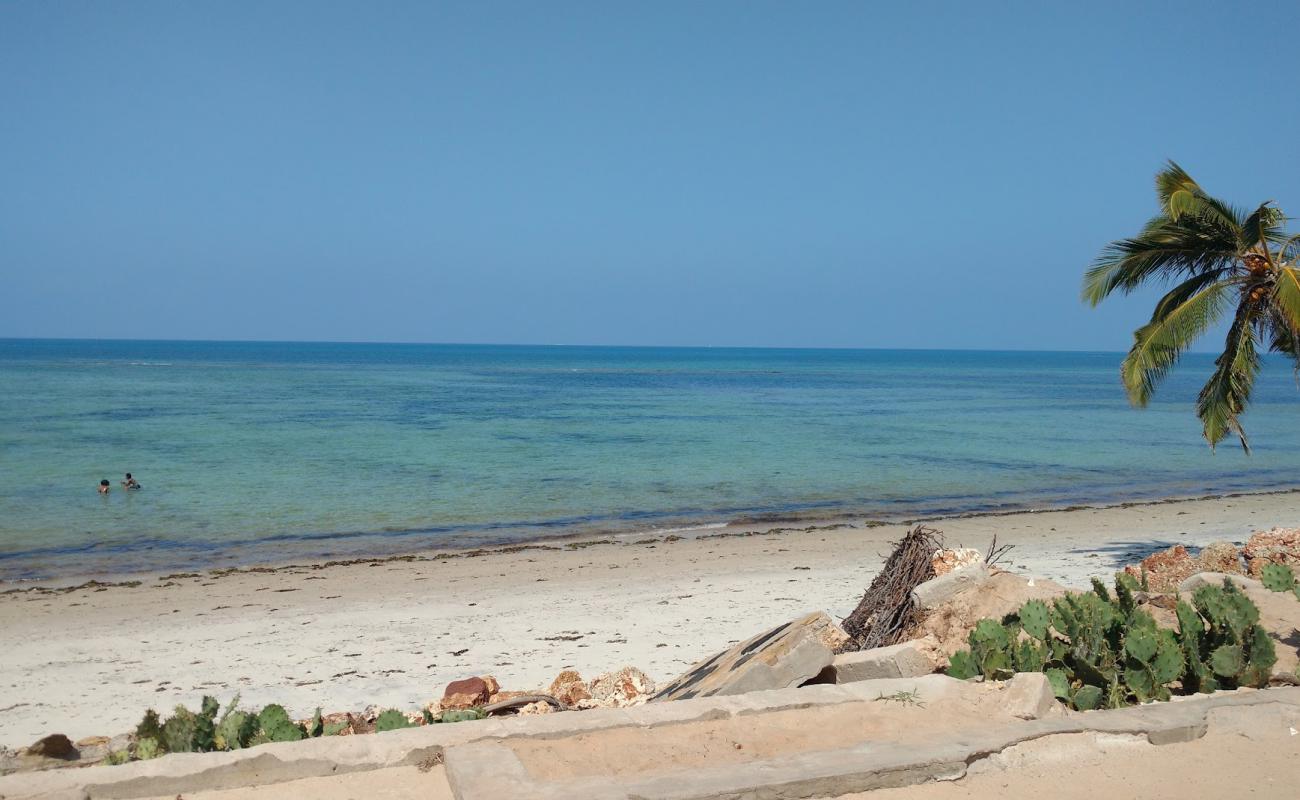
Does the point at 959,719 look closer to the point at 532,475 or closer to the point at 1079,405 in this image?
the point at 532,475

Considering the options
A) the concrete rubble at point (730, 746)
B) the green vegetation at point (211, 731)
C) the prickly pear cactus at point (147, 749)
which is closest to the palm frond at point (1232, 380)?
the concrete rubble at point (730, 746)

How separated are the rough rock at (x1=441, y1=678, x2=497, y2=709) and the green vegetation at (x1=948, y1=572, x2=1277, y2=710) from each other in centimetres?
354

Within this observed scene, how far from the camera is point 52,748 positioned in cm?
559

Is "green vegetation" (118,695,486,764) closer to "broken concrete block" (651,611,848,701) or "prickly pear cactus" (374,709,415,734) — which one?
"prickly pear cactus" (374,709,415,734)

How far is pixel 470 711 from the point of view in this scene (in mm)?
6188

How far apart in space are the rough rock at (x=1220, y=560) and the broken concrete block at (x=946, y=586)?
11.4 feet

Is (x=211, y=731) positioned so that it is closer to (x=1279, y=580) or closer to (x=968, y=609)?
(x=968, y=609)

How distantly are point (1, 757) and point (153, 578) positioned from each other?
10595 millimetres

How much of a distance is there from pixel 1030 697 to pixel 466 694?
4.16m

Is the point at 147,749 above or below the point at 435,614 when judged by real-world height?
above

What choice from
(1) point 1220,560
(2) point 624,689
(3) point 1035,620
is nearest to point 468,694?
(2) point 624,689

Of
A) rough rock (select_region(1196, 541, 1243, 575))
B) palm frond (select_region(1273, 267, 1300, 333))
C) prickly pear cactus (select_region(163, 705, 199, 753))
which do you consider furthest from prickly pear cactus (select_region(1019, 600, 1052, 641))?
palm frond (select_region(1273, 267, 1300, 333))

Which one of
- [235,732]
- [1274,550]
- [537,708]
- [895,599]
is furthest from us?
[1274,550]

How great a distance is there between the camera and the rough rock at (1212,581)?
8.76 meters
